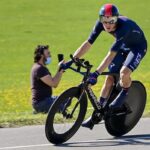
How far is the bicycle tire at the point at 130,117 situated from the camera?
1035 centimetres

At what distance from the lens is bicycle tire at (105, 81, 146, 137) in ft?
34.0

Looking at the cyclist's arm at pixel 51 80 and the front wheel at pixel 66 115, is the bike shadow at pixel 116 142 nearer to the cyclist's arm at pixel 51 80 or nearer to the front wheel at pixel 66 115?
the front wheel at pixel 66 115

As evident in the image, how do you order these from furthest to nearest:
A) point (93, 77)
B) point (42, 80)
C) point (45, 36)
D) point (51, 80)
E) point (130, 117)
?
point (45, 36) < point (42, 80) < point (51, 80) < point (130, 117) < point (93, 77)

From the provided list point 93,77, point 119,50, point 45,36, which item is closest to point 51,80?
point 119,50

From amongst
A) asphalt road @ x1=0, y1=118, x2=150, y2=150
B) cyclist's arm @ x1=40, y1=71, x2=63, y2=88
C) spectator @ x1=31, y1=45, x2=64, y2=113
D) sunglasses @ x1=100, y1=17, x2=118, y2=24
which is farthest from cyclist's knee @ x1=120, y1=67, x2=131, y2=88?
cyclist's arm @ x1=40, y1=71, x2=63, y2=88

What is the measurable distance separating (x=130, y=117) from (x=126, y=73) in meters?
0.97

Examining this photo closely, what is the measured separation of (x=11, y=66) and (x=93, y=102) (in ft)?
65.8

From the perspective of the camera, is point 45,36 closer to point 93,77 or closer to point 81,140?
point 81,140

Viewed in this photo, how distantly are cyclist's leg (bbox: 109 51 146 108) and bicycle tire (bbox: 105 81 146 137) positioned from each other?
0.33m

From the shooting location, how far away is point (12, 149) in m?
9.41

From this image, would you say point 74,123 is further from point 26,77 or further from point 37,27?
point 37,27

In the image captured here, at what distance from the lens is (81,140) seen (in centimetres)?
999

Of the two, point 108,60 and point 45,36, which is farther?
point 45,36

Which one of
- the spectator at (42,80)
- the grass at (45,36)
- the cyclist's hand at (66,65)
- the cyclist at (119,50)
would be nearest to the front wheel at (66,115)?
the cyclist at (119,50)
